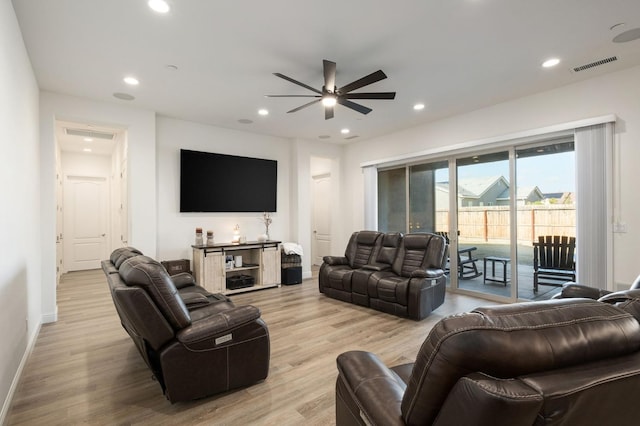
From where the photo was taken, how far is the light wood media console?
17.1 ft

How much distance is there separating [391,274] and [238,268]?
2713 millimetres

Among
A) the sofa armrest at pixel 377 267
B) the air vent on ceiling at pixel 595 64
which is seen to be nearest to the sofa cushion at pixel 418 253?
A: the sofa armrest at pixel 377 267

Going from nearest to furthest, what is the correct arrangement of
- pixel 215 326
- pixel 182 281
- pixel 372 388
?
1. pixel 372 388
2. pixel 215 326
3. pixel 182 281

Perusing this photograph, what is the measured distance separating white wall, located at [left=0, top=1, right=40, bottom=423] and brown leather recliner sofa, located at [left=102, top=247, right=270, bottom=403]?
0.77 meters

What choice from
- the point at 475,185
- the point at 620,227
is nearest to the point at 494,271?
the point at 475,185

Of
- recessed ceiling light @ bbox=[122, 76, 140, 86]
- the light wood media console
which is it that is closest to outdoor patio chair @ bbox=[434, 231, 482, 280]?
the light wood media console

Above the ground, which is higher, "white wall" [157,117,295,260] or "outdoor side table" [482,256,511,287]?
"white wall" [157,117,295,260]

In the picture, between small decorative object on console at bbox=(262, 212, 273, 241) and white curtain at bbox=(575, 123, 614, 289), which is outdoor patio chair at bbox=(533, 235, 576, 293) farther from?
small decorative object on console at bbox=(262, 212, 273, 241)

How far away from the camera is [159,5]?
8.26 ft

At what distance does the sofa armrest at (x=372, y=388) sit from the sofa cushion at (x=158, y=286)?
48.1 inches

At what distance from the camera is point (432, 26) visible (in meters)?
2.85

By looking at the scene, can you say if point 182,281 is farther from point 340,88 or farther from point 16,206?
point 340,88

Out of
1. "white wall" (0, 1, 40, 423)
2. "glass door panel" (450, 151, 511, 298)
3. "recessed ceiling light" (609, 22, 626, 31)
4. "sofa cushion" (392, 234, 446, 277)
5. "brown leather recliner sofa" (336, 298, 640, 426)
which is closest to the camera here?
"brown leather recliner sofa" (336, 298, 640, 426)

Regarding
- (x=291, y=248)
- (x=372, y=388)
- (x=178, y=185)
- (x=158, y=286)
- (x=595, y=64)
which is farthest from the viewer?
(x=291, y=248)
